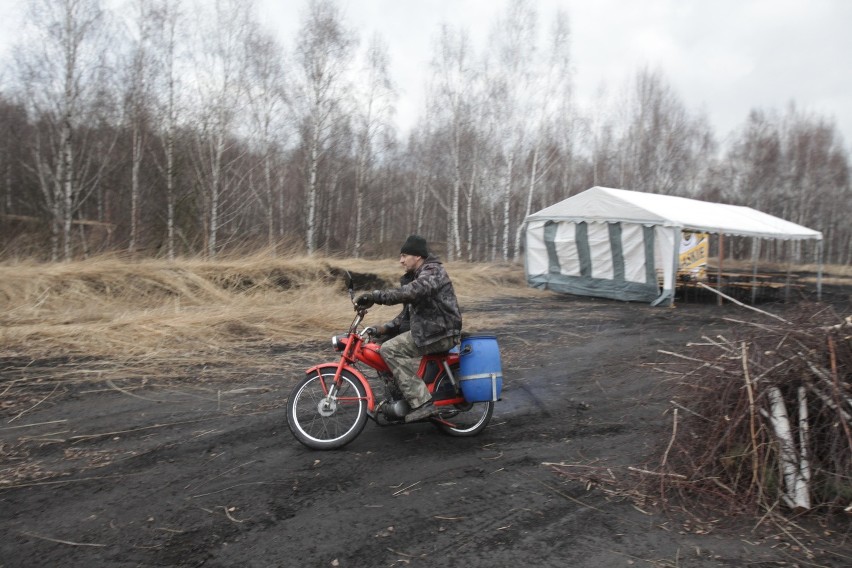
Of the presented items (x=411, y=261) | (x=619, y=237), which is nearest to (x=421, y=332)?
(x=411, y=261)

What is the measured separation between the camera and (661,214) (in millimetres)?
16891

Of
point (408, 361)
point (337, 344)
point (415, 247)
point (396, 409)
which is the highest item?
point (415, 247)

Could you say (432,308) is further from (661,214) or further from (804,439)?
(661,214)

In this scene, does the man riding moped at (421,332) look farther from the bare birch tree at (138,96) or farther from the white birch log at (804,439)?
the bare birch tree at (138,96)

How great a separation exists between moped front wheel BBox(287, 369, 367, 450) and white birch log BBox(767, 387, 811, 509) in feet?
9.52

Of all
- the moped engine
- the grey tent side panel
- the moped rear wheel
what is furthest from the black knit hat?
the grey tent side panel

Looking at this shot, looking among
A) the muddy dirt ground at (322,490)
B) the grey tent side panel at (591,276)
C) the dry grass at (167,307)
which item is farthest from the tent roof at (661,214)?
the muddy dirt ground at (322,490)

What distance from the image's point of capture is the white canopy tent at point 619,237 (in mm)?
17078

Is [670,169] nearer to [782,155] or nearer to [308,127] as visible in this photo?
[782,155]

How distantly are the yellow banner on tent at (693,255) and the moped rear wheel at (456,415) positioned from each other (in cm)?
1510

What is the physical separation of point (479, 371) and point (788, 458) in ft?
7.43

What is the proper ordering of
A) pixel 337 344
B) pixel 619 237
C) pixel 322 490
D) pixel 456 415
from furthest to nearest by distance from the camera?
pixel 619 237 → pixel 456 415 → pixel 337 344 → pixel 322 490

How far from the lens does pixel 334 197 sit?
30969 mm

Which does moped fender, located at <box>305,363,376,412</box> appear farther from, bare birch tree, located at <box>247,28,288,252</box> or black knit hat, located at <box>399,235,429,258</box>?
bare birch tree, located at <box>247,28,288,252</box>
